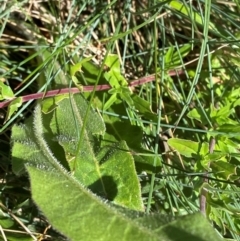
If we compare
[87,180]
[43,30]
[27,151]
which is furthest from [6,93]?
[43,30]

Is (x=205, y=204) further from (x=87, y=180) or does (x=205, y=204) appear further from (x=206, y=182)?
(x=87, y=180)

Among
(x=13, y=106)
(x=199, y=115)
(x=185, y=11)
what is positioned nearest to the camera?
(x=13, y=106)

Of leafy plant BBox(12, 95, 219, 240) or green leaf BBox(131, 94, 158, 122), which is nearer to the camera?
leafy plant BBox(12, 95, 219, 240)

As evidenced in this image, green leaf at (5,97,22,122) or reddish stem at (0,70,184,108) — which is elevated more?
green leaf at (5,97,22,122)

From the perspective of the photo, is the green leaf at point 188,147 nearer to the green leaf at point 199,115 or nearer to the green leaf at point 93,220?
the green leaf at point 199,115

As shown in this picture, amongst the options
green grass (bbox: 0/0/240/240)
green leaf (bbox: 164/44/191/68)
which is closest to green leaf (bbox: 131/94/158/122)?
green grass (bbox: 0/0/240/240)

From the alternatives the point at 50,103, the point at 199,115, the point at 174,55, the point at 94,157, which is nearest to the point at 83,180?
the point at 94,157

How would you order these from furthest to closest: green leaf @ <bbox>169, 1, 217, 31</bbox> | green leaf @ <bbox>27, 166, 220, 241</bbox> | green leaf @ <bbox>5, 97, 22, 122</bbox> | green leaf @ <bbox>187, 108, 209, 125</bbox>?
green leaf @ <bbox>169, 1, 217, 31</bbox>, green leaf @ <bbox>187, 108, 209, 125</bbox>, green leaf @ <bbox>5, 97, 22, 122</bbox>, green leaf @ <bbox>27, 166, 220, 241</bbox>

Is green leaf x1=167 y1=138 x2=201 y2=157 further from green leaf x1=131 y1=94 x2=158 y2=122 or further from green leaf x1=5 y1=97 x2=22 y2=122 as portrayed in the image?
green leaf x1=5 y1=97 x2=22 y2=122

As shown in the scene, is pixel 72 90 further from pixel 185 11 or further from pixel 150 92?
pixel 185 11
